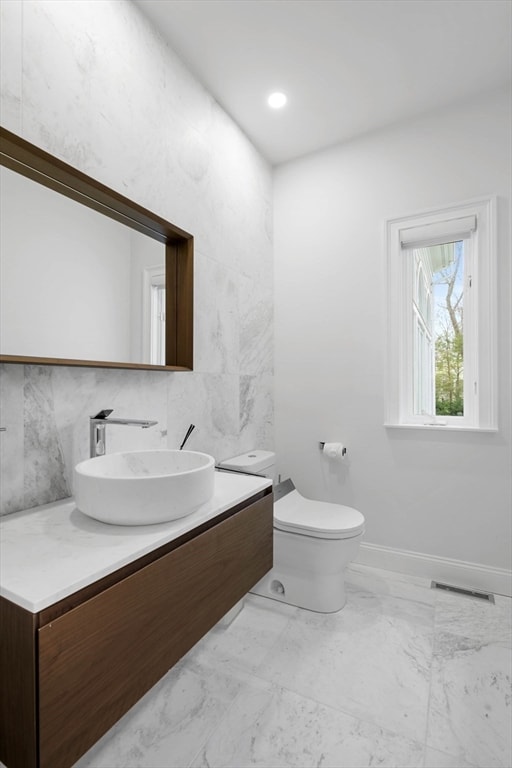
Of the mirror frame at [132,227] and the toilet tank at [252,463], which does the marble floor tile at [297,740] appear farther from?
the mirror frame at [132,227]

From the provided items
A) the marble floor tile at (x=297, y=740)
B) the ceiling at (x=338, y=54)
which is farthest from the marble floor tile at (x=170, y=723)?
the ceiling at (x=338, y=54)

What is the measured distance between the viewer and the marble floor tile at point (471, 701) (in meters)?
1.18

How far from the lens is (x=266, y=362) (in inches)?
98.0

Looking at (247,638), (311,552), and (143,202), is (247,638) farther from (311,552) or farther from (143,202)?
(143,202)

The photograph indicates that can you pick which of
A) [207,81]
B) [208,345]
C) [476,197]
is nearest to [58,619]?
[208,345]

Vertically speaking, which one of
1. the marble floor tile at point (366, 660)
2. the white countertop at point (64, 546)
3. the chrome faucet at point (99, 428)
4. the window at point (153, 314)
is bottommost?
the marble floor tile at point (366, 660)

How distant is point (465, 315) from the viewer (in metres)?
2.15

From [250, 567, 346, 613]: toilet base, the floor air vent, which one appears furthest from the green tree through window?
[250, 567, 346, 613]: toilet base

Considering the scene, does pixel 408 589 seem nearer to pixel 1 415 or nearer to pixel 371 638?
pixel 371 638

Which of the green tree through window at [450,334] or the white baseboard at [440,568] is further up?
the green tree through window at [450,334]

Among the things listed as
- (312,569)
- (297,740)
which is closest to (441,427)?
(312,569)

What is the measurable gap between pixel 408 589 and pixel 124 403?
1712mm

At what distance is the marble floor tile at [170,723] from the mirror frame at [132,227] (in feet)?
3.76

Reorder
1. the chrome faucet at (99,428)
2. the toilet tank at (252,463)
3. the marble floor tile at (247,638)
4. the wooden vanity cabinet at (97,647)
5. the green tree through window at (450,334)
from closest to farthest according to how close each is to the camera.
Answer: the wooden vanity cabinet at (97,647), the chrome faucet at (99,428), the marble floor tile at (247,638), the toilet tank at (252,463), the green tree through window at (450,334)
